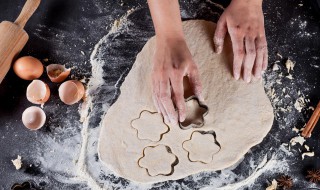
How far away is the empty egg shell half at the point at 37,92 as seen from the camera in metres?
1.60

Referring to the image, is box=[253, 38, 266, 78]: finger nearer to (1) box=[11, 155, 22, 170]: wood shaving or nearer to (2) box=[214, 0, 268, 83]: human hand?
(2) box=[214, 0, 268, 83]: human hand

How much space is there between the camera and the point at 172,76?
1.46 meters

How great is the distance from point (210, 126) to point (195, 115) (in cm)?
6

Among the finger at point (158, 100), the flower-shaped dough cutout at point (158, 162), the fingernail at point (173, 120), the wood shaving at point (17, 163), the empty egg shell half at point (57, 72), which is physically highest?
the empty egg shell half at point (57, 72)

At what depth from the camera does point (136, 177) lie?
158 centimetres

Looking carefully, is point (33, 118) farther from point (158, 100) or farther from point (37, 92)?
point (158, 100)

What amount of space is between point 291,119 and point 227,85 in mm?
269

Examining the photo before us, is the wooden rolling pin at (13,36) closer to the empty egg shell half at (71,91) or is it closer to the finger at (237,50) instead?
the empty egg shell half at (71,91)

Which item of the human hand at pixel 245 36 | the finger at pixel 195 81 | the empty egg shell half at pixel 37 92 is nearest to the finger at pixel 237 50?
the human hand at pixel 245 36

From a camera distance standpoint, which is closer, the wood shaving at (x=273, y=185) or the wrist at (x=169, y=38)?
the wrist at (x=169, y=38)

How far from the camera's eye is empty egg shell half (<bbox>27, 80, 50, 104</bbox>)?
1599 millimetres

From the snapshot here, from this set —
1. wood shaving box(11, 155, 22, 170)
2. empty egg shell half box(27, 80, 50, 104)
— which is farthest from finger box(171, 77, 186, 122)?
wood shaving box(11, 155, 22, 170)

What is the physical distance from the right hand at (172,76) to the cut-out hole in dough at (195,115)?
2.0 inches

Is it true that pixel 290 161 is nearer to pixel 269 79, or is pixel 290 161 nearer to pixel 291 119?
pixel 291 119
